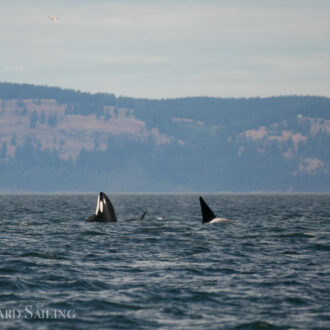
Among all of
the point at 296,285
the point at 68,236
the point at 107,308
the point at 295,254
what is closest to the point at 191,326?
the point at 107,308

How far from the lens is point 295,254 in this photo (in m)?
27.8

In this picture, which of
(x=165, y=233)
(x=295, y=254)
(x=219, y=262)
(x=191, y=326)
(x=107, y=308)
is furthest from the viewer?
(x=165, y=233)

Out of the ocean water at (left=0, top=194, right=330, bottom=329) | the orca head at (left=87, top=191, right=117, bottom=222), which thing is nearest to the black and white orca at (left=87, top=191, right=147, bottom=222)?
the orca head at (left=87, top=191, right=117, bottom=222)

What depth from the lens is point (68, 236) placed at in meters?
34.6

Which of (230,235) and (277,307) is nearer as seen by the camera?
(277,307)

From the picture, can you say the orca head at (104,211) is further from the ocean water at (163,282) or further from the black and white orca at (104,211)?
the ocean water at (163,282)

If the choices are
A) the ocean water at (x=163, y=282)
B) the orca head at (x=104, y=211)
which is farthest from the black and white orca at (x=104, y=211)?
the ocean water at (x=163, y=282)

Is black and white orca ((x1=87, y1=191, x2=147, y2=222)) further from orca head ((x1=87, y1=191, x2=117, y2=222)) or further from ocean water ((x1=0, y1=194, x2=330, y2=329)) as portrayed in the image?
ocean water ((x1=0, y1=194, x2=330, y2=329))

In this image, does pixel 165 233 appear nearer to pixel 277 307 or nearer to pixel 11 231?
A: pixel 11 231

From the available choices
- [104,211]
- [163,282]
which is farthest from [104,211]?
[163,282]

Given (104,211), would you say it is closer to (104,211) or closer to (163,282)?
(104,211)

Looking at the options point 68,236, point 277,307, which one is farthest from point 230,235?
point 277,307

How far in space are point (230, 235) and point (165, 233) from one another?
3.27m

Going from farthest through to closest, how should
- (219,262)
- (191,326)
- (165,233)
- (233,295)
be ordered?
(165,233)
(219,262)
(233,295)
(191,326)
